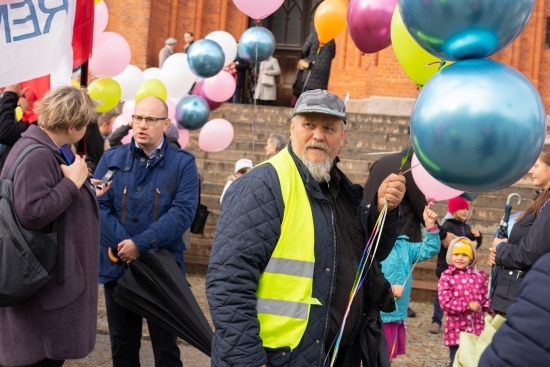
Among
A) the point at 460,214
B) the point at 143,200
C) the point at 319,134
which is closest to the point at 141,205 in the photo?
the point at 143,200

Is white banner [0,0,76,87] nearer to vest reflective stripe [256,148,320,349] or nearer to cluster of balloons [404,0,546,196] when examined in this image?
vest reflective stripe [256,148,320,349]

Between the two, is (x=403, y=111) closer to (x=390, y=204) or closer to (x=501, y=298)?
(x=501, y=298)

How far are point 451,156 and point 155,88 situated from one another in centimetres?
575

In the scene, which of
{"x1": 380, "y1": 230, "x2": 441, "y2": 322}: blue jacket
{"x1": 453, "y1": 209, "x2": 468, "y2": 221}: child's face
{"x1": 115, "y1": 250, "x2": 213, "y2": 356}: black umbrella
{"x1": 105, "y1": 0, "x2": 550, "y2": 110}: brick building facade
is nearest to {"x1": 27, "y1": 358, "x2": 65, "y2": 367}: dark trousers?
{"x1": 115, "y1": 250, "x2": 213, "y2": 356}: black umbrella

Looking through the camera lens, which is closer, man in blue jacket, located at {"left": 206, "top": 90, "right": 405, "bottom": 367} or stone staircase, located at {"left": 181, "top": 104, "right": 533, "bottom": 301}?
man in blue jacket, located at {"left": 206, "top": 90, "right": 405, "bottom": 367}

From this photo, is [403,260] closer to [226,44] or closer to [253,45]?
[253,45]

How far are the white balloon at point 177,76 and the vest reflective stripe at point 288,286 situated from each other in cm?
579

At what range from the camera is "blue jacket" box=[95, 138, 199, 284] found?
16.7 ft

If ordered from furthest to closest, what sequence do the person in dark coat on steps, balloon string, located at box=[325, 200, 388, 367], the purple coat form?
the person in dark coat on steps < the purple coat < balloon string, located at box=[325, 200, 388, 367]

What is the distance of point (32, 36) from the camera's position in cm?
520

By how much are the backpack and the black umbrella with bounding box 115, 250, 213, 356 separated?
107 centimetres

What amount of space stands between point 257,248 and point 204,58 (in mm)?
5656

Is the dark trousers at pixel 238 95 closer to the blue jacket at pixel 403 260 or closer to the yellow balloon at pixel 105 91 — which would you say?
the yellow balloon at pixel 105 91

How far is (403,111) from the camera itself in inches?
646
